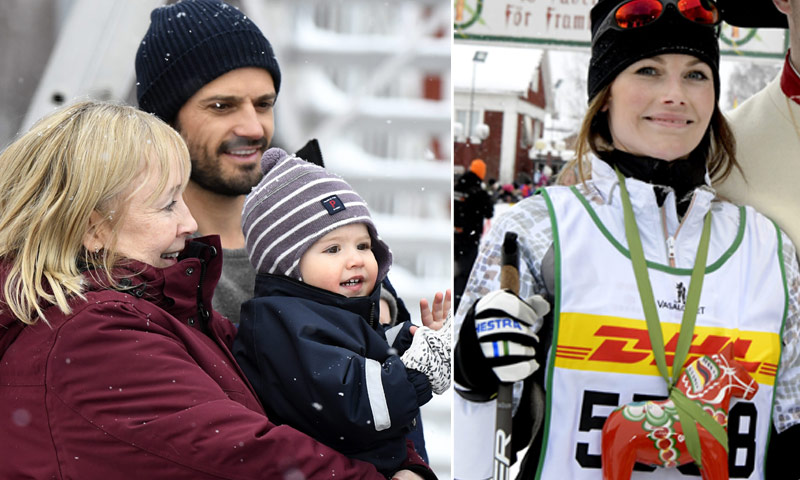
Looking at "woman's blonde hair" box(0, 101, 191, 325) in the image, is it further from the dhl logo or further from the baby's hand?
the dhl logo

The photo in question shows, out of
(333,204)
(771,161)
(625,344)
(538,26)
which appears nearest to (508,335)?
(625,344)

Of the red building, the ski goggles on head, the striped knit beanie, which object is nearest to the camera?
the striped knit beanie

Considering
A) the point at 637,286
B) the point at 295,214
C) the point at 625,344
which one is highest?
the point at 295,214

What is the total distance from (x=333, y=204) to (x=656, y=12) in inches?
28.8

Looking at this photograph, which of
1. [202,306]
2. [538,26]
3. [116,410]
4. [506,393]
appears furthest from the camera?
[538,26]

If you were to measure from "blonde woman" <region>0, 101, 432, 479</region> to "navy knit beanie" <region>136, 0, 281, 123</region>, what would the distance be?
26 cm

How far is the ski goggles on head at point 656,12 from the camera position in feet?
5.27

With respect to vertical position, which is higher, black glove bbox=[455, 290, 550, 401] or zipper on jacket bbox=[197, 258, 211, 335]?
zipper on jacket bbox=[197, 258, 211, 335]

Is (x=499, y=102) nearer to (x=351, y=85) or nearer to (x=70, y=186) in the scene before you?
(x=351, y=85)

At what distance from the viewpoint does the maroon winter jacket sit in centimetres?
110

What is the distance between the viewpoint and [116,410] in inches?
43.6

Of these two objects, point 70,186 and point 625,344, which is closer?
point 70,186

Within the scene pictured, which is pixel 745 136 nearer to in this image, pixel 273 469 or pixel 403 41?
pixel 403 41

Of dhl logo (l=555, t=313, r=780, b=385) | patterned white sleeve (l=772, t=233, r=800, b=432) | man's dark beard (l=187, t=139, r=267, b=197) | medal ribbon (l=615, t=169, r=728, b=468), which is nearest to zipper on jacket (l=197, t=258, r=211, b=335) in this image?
man's dark beard (l=187, t=139, r=267, b=197)
